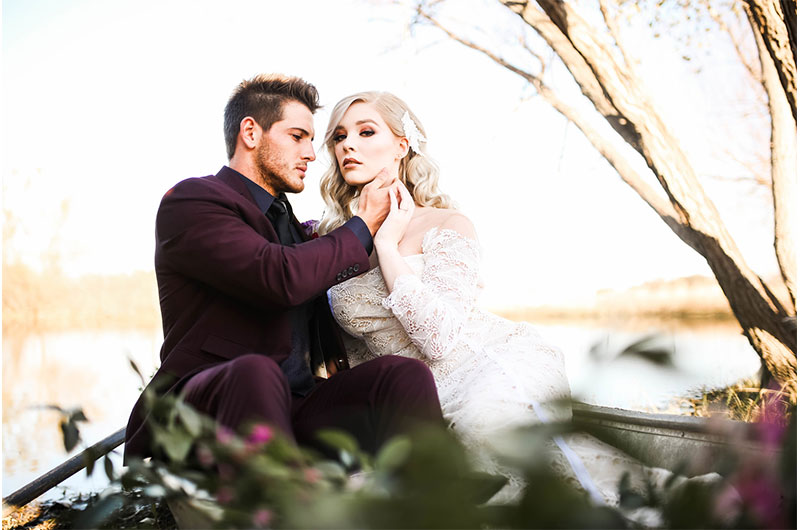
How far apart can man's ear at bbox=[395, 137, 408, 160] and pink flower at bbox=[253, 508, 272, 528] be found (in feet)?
6.09

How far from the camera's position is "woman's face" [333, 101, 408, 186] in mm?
2334

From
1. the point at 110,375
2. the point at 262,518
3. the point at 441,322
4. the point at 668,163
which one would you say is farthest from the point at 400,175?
the point at 110,375

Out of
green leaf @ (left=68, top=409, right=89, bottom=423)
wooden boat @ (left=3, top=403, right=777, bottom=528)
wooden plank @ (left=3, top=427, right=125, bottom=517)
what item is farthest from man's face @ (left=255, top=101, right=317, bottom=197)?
green leaf @ (left=68, top=409, right=89, bottom=423)

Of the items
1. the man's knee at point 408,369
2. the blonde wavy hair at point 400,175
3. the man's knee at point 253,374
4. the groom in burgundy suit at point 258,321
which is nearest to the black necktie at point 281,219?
the groom in burgundy suit at point 258,321

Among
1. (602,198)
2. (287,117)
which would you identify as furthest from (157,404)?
(602,198)

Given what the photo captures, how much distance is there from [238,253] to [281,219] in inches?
19.3

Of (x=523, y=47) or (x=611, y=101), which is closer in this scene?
(x=611, y=101)

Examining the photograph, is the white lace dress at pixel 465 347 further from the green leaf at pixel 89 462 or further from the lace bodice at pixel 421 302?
the green leaf at pixel 89 462

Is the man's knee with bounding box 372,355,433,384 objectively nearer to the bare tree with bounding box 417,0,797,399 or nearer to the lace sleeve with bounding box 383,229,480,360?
the lace sleeve with bounding box 383,229,480,360

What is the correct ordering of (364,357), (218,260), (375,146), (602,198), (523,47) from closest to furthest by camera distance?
1. (218,260)
2. (364,357)
3. (375,146)
4. (523,47)
5. (602,198)

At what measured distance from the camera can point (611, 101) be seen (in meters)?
3.38

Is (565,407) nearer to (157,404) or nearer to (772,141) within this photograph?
(157,404)

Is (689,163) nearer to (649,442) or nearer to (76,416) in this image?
(649,442)

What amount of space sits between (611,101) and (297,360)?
87.1 inches
